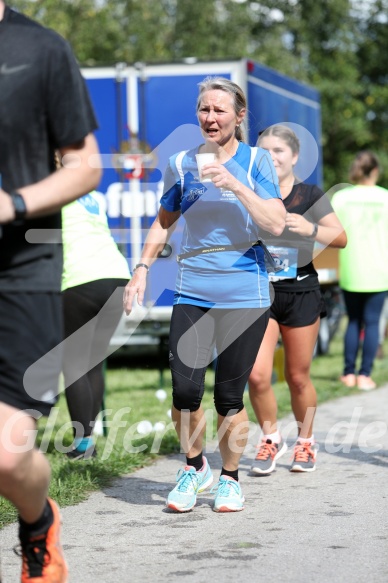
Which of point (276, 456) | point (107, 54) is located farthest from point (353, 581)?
point (107, 54)

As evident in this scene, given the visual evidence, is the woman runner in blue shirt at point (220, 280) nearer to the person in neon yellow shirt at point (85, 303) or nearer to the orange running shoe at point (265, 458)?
the orange running shoe at point (265, 458)

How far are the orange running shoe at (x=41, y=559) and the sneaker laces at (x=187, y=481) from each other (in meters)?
1.99

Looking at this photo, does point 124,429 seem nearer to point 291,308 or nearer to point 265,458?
point 265,458

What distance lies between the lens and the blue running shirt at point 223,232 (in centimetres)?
529

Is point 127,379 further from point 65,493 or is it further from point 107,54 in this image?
point 107,54

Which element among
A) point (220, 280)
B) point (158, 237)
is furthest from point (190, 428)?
point (158, 237)

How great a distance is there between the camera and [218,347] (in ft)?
17.9

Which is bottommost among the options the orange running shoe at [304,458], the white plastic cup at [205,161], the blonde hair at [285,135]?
the orange running shoe at [304,458]

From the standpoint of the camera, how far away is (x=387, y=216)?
36.2 feet

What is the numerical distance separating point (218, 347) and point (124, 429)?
2.76 m

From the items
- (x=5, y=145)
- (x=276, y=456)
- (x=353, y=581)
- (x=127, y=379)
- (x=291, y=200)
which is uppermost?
(x=5, y=145)

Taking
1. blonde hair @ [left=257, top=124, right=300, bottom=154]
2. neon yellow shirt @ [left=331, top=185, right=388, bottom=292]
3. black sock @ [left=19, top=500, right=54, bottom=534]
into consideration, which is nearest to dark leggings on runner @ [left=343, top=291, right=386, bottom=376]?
neon yellow shirt @ [left=331, top=185, right=388, bottom=292]

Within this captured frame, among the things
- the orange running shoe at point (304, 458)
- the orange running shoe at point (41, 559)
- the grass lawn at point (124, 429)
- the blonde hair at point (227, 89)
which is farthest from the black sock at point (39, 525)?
the orange running shoe at point (304, 458)

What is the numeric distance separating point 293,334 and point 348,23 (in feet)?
104
